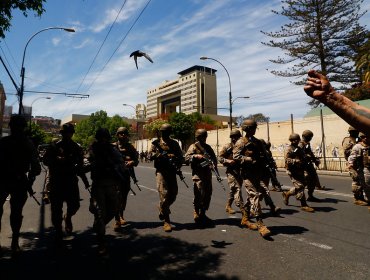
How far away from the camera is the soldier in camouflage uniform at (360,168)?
691 cm

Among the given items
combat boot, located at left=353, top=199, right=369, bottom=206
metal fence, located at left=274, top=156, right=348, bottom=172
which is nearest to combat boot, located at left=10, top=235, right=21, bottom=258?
combat boot, located at left=353, top=199, right=369, bottom=206

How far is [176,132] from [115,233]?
48770 millimetres

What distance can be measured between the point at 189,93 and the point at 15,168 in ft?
407

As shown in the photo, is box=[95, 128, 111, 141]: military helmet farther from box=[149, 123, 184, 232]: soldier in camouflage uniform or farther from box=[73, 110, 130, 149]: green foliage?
box=[73, 110, 130, 149]: green foliage

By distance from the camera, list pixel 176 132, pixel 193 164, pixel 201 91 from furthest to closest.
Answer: pixel 201 91 → pixel 176 132 → pixel 193 164

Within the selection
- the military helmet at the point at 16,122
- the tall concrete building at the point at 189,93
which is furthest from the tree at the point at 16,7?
the tall concrete building at the point at 189,93

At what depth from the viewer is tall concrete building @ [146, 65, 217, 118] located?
409 feet

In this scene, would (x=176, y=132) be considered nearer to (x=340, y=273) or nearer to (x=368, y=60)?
(x=368, y=60)

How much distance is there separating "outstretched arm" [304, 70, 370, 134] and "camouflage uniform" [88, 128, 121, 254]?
363cm

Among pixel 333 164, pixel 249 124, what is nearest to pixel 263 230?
pixel 249 124

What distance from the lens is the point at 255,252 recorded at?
4387 millimetres

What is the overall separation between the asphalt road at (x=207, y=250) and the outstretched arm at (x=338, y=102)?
90.6 inches

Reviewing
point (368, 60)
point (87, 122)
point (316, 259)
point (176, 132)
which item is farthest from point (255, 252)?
point (87, 122)

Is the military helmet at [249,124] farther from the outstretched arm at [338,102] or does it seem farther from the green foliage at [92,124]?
the green foliage at [92,124]
